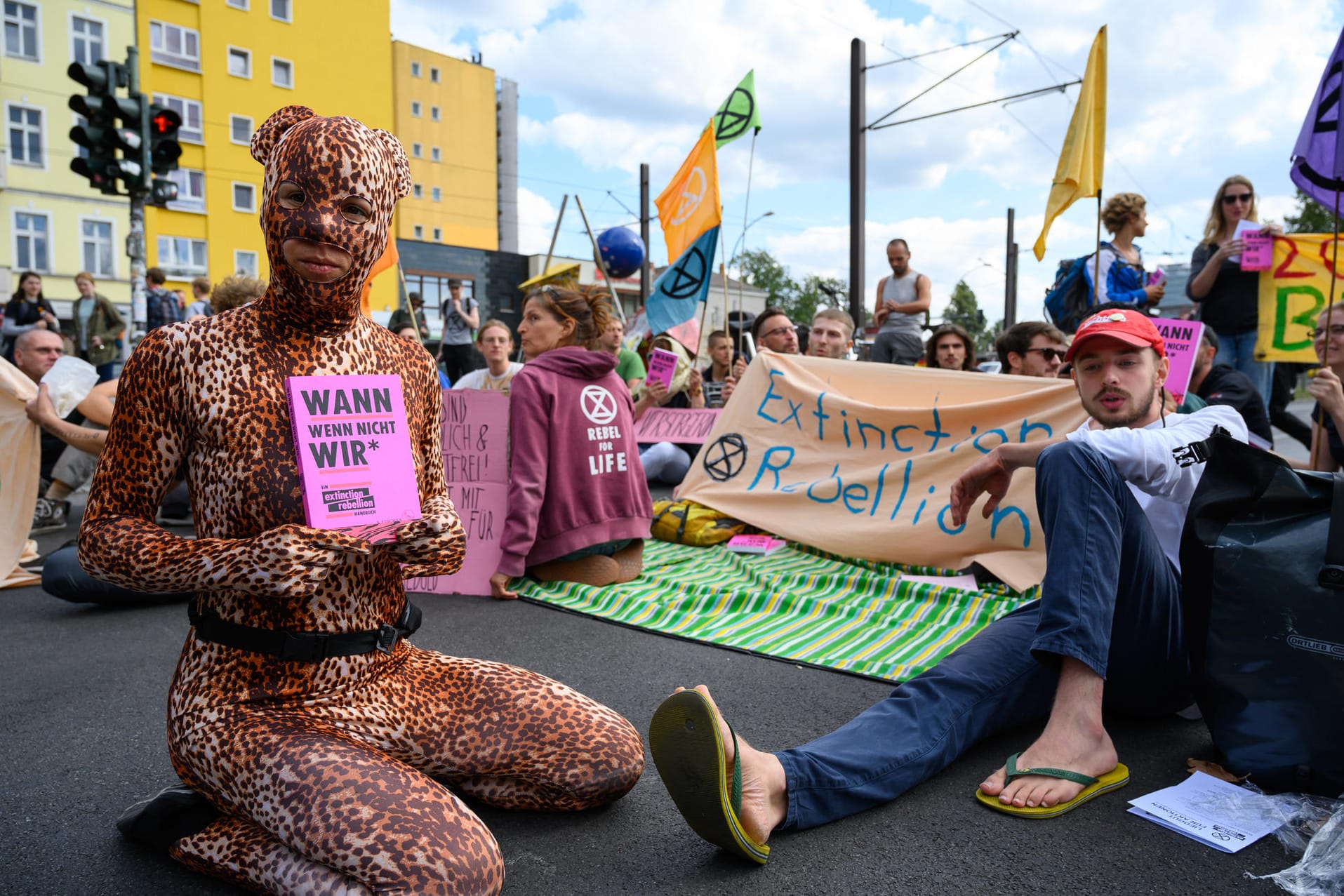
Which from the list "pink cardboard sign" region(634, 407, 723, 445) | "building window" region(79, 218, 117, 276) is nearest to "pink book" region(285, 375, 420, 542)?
"pink cardboard sign" region(634, 407, 723, 445)

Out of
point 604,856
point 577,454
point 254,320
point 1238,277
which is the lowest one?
point 604,856

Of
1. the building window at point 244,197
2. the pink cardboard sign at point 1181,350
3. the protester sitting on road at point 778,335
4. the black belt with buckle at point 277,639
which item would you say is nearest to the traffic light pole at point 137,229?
the protester sitting on road at point 778,335

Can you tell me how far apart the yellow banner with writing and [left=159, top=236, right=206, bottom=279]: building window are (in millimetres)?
29027

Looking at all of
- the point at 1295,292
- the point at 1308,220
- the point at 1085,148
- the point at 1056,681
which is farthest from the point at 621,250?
the point at 1308,220

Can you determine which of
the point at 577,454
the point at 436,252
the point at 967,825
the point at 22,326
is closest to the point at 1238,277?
the point at 577,454

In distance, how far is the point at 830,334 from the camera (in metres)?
6.57

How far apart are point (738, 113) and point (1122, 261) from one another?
362cm

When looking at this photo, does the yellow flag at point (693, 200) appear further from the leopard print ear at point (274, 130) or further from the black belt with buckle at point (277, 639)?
the black belt with buckle at point (277, 639)

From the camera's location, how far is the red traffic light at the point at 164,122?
9664 millimetres

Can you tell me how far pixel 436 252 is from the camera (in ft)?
120

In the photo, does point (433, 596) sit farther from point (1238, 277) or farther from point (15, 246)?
point (15, 246)

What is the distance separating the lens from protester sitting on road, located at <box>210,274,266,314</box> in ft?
13.5

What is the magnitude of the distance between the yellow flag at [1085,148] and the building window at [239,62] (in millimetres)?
31181

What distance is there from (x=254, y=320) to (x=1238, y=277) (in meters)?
5.70
